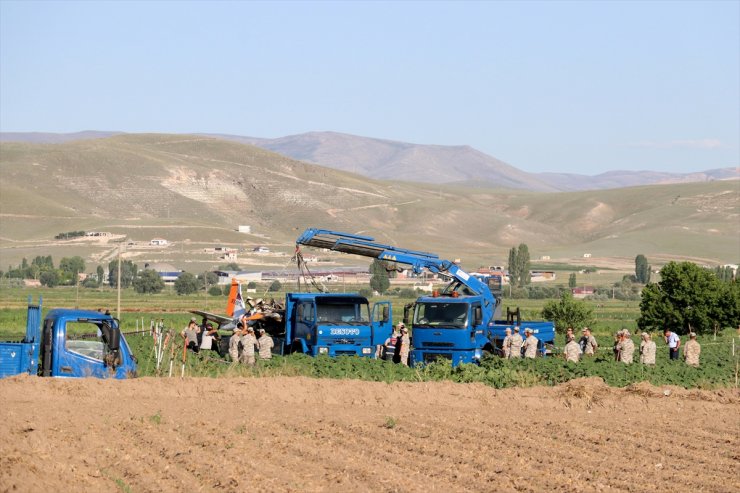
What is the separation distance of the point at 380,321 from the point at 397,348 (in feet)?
4.76

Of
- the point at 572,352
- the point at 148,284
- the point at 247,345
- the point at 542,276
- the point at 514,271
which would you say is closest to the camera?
the point at 247,345

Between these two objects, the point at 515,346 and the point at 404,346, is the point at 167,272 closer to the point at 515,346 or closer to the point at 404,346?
the point at 404,346

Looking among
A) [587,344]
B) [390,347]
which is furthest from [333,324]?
[587,344]

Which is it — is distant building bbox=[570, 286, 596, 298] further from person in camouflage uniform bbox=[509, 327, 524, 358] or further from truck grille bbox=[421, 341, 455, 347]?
truck grille bbox=[421, 341, 455, 347]

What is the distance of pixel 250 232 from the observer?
180 m

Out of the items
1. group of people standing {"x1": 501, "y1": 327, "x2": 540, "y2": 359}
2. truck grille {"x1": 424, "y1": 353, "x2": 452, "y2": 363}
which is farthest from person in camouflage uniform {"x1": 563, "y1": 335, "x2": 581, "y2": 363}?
truck grille {"x1": 424, "y1": 353, "x2": 452, "y2": 363}

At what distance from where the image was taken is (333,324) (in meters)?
29.9

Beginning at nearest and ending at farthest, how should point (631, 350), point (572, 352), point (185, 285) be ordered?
point (631, 350)
point (572, 352)
point (185, 285)

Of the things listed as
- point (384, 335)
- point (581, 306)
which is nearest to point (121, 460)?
point (384, 335)

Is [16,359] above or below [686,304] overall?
above

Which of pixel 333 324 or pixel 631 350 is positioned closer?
pixel 631 350

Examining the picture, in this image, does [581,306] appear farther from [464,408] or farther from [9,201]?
[9,201]

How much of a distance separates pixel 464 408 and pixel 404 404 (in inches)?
45.3

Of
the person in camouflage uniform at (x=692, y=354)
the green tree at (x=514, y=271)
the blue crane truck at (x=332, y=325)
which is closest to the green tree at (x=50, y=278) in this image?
the green tree at (x=514, y=271)
